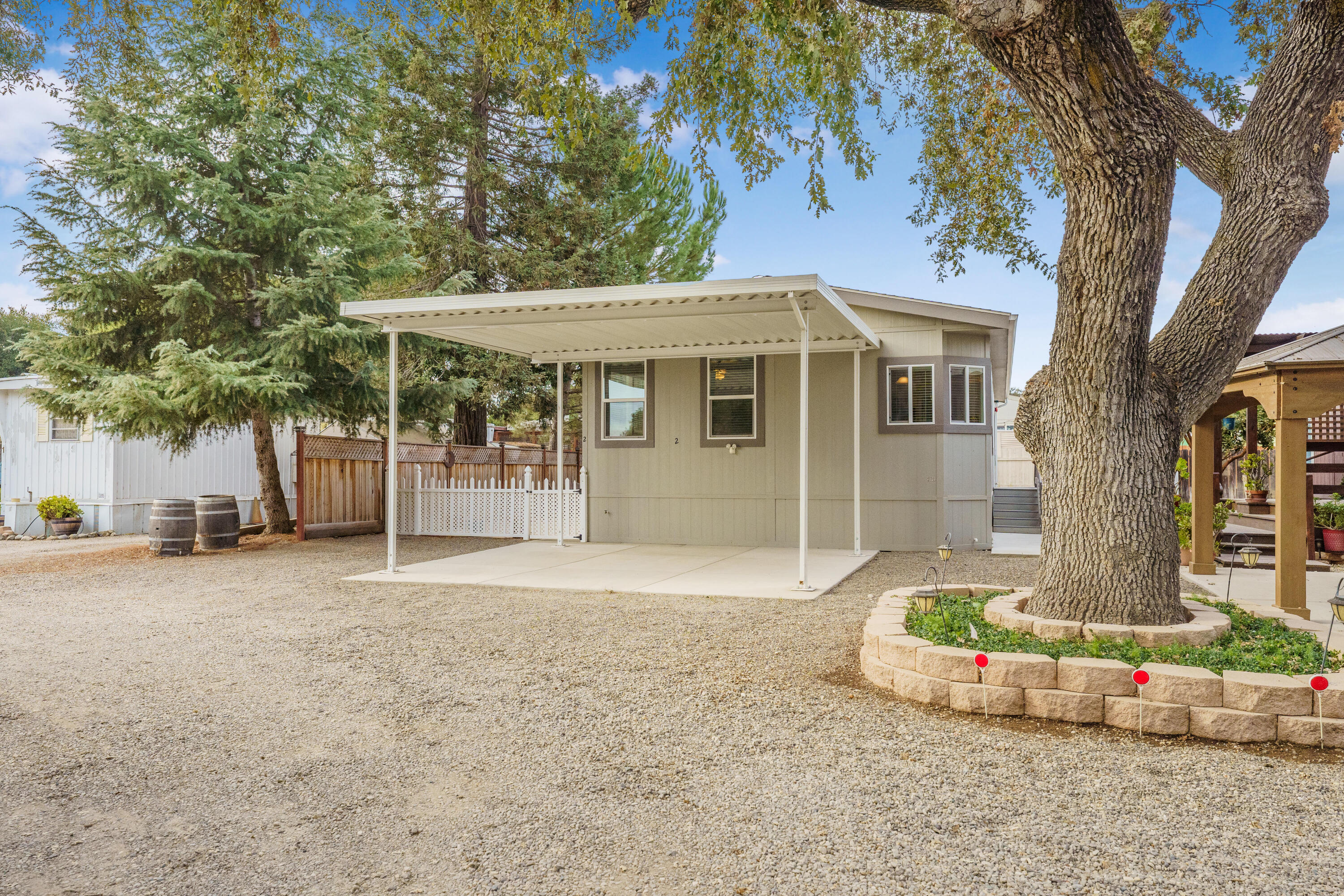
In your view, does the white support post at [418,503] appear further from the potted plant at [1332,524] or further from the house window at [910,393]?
the potted plant at [1332,524]

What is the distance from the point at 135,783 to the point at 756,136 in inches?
228

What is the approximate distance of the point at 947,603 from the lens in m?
5.28

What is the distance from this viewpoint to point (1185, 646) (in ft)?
13.0

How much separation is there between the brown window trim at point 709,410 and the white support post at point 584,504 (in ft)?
5.47

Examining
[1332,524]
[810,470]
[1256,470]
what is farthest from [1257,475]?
[810,470]

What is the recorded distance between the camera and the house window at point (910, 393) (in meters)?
10.2

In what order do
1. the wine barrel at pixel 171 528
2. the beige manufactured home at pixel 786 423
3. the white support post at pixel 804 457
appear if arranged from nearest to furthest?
1. the white support post at pixel 804 457
2. the beige manufactured home at pixel 786 423
3. the wine barrel at pixel 171 528

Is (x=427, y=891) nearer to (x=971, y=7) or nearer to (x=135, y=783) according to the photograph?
(x=135, y=783)

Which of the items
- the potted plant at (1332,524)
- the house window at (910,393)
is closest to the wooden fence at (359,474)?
the house window at (910,393)

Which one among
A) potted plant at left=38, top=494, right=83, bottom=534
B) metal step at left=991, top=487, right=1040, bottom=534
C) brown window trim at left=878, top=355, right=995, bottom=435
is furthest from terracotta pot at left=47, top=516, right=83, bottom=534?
metal step at left=991, top=487, right=1040, bottom=534

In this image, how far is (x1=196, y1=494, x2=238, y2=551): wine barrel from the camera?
424 inches

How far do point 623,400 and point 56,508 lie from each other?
30.7ft

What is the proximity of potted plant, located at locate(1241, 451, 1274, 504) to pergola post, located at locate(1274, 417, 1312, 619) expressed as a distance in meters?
6.72

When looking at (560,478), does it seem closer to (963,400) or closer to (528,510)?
(528,510)
